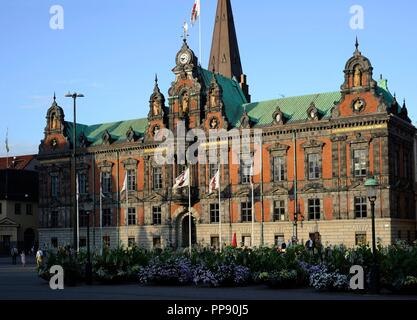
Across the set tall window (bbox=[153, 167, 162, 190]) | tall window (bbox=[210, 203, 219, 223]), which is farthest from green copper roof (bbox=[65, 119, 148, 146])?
tall window (bbox=[210, 203, 219, 223])

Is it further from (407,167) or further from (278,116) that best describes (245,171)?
(407,167)

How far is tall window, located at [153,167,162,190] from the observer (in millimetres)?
80137

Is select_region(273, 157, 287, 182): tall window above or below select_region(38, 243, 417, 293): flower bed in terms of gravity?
above

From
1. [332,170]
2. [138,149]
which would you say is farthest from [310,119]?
[138,149]

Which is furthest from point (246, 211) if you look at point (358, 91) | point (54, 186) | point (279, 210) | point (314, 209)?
point (54, 186)

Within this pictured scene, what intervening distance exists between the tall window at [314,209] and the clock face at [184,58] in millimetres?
20905

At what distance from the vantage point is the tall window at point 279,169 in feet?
235

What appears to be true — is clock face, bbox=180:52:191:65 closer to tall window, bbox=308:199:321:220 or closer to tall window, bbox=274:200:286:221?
tall window, bbox=274:200:286:221

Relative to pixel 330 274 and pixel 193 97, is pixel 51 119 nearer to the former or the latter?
pixel 193 97

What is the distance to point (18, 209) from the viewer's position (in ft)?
323

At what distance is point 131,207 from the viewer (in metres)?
82.2

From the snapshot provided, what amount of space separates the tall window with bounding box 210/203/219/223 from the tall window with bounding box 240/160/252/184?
416 cm

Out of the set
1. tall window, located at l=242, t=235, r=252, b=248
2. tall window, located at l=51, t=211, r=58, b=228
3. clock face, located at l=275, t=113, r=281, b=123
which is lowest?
tall window, located at l=242, t=235, r=252, b=248

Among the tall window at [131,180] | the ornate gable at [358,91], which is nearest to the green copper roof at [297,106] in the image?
the ornate gable at [358,91]
